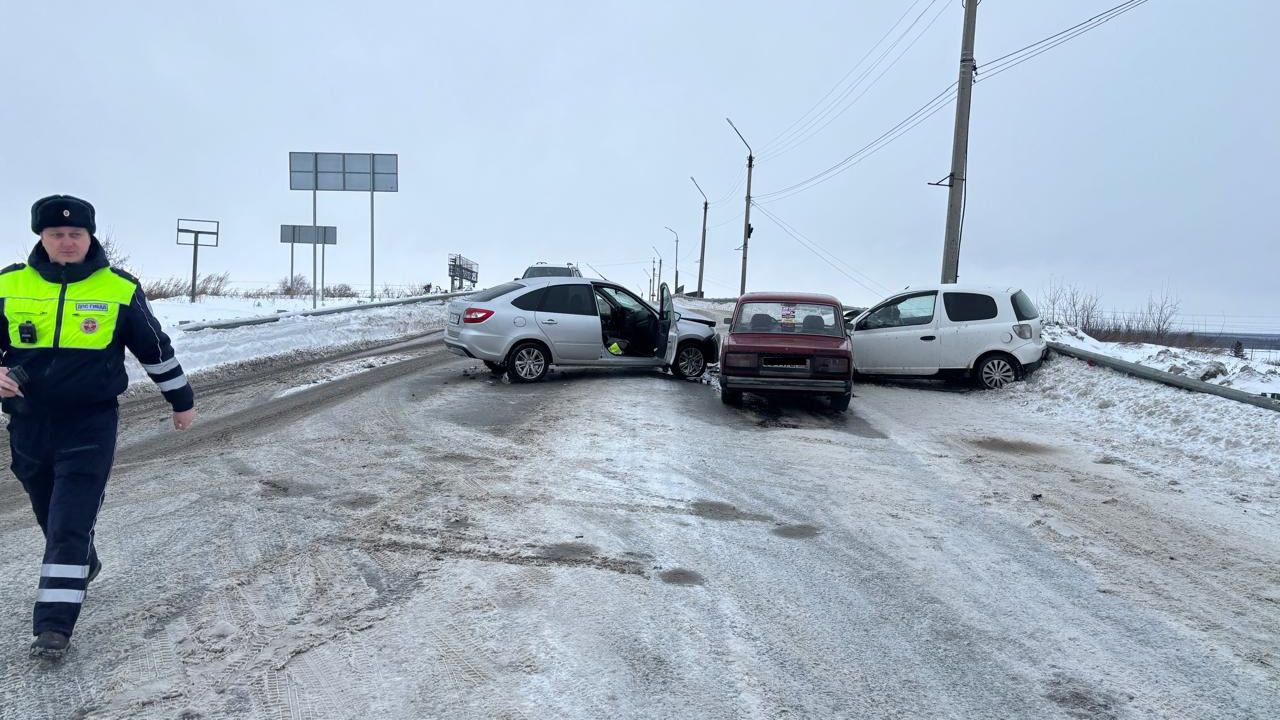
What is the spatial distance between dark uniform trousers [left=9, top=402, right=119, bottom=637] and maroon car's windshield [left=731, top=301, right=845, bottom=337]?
885 centimetres

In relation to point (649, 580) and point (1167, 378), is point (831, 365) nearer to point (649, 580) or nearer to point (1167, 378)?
point (1167, 378)

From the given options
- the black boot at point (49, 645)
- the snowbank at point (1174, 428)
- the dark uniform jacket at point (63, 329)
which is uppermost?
the dark uniform jacket at point (63, 329)

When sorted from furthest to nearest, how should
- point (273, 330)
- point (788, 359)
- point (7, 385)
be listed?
point (273, 330) → point (788, 359) → point (7, 385)

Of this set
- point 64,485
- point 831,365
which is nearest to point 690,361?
point 831,365

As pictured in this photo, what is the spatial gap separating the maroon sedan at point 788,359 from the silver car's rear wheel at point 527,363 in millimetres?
3032

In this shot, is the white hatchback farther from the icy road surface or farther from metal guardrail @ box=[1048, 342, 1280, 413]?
the icy road surface

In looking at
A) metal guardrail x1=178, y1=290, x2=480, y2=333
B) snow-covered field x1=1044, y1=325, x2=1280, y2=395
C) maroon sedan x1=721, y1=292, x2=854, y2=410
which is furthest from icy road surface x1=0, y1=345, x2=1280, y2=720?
metal guardrail x1=178, y1=290, x2=480, y2=333

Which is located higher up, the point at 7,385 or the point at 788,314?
the point at 788,314

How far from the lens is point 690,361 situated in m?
14.2

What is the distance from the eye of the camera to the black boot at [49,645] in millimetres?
3791

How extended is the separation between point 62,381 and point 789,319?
944 cm

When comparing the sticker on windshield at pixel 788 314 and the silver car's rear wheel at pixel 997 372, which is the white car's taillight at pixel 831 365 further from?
the silver car's rear wheel at pixel 997 372

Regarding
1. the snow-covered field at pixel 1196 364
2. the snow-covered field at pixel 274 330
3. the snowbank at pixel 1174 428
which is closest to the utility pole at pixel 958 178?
the snow-covered field at pixel 1196 364

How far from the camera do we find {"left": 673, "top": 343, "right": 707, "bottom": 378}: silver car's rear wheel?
14195 mm
